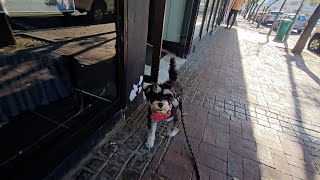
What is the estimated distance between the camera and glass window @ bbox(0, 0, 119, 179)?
1797 mm

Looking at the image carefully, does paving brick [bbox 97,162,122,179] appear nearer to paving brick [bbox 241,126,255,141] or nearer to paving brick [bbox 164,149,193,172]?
paving brick [bbox 164,149,193,172]

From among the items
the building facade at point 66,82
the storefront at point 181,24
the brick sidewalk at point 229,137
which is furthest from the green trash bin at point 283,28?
the building facade at point 66,82

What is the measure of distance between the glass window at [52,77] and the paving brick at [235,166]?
1807 millimetres

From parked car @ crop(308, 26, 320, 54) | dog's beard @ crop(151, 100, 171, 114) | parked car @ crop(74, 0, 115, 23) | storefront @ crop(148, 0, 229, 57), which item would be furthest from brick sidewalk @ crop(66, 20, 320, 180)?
parked car @ crop(308, 26, 320, 54)

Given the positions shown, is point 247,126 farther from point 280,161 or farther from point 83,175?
point 83,175

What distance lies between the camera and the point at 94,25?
103 inches

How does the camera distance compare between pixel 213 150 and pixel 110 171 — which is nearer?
pixel 110 171

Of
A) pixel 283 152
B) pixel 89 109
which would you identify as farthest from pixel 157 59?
pixel 283 152

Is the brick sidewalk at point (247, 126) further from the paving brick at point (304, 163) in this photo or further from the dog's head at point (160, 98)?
the dog's head at point (160, 98)

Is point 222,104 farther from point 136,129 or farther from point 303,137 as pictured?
point 136,129

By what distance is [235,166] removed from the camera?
2.59 meters

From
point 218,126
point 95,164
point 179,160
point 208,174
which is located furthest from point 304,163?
point 95,164

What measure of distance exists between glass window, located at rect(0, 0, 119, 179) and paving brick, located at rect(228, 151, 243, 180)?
1.81m

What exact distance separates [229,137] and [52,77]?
2.84 metres
